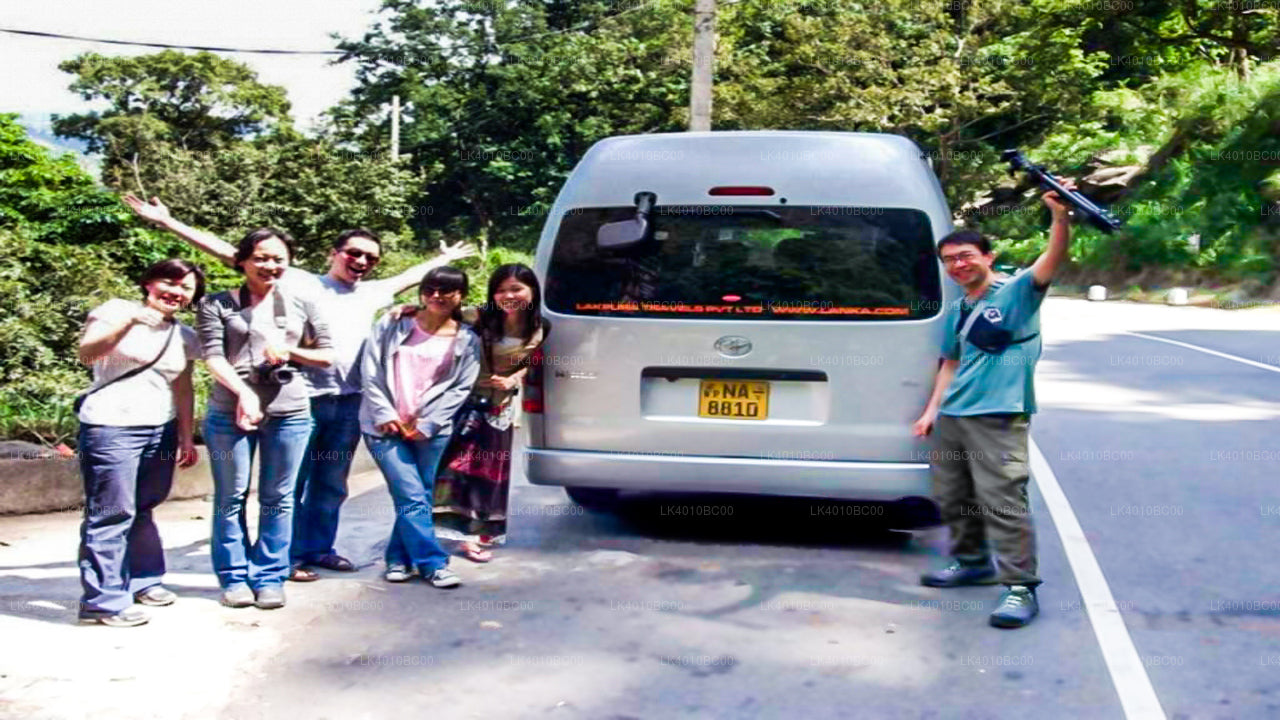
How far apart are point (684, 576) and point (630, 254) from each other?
1.53 meters

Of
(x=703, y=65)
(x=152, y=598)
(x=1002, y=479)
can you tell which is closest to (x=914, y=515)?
(x=1002, y=479)

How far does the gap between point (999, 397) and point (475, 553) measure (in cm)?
256

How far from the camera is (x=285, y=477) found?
5684mm

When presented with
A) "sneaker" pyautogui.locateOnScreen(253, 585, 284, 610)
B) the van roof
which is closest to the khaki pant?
the van roof

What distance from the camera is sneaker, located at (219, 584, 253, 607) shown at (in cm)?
560

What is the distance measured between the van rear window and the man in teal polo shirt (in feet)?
1.53

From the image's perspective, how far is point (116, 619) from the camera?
208 inches

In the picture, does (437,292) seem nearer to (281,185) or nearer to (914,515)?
(914,515)

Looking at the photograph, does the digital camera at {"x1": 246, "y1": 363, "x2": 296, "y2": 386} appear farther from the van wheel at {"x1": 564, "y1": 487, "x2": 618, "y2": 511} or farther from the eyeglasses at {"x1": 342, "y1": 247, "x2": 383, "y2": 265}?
the van wheel at {"x1": 564, "y1": 487, "x2": 618, "y2": 511}

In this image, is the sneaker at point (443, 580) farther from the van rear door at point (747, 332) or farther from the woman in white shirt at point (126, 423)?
the woman in white shirt at point (126, 423)

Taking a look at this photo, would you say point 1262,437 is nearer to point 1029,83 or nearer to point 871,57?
point 871,57

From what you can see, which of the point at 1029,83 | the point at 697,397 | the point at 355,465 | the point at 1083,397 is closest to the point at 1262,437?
the point at 1083,397

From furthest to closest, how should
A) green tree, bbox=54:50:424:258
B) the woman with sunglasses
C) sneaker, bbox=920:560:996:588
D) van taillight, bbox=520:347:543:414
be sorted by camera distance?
green tree, bbox=54:50:424:258, van taillight, bbox=520:347:543:414, the woman with sunglasses, sneaker, bbox=920:560:996:588

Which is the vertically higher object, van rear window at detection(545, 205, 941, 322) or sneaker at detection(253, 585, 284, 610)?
van rear window at detection(545, 205, 941, 322)
